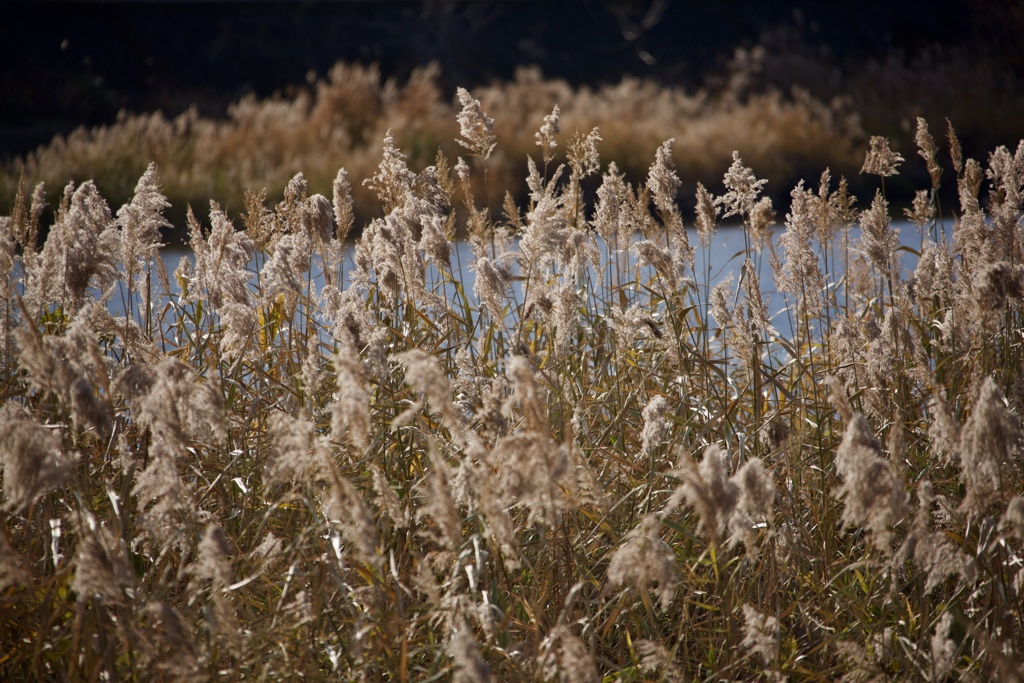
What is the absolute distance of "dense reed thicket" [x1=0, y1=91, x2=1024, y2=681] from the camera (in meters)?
1.20

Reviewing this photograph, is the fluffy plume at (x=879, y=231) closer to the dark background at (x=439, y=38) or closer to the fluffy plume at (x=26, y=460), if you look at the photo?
the fluffy plume at (x=26, y=460)

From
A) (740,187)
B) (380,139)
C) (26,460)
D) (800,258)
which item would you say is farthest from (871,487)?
(380,139)

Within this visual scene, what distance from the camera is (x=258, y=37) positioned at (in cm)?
1563

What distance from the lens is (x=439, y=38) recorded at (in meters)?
16.1

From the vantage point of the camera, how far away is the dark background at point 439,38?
1399 centimetres

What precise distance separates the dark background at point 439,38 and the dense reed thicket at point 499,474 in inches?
474

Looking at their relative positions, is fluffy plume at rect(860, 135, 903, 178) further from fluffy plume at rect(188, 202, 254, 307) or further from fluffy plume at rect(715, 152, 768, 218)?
fluffy plume at rect(188, 202, 254, 307)

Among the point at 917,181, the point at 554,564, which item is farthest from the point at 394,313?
the point at 917,181

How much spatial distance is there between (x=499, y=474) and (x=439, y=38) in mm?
15648

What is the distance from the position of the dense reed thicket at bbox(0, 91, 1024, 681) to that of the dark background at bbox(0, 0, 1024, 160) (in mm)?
12044

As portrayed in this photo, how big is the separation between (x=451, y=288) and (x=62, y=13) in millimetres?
15187

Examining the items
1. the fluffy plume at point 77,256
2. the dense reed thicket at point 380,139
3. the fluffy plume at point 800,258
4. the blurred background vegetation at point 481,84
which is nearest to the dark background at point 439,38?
the blurred background vegetation at point 481,84

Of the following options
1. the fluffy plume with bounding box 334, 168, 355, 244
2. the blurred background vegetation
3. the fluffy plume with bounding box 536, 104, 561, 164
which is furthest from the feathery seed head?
the blurred background vegetation

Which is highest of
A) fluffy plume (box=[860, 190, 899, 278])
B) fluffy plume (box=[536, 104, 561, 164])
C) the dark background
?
the dark background
